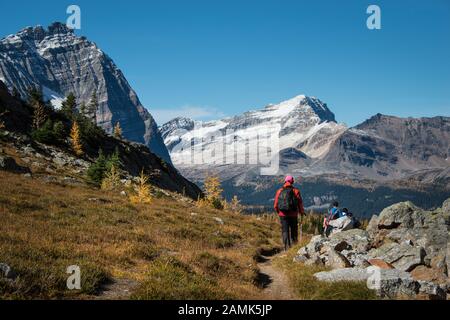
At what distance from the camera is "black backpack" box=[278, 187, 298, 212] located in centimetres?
1857

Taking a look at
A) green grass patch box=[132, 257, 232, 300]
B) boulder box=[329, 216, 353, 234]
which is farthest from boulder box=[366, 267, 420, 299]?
boulder box=[329, 216, 353, 234]

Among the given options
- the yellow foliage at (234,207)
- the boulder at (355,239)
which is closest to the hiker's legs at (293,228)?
the boulder at (355,239)

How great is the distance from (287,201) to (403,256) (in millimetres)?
5563

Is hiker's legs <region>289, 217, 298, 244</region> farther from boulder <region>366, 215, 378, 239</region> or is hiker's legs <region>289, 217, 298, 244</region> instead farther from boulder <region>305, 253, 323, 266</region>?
boulder <region>366, 215, 378, 239</region>

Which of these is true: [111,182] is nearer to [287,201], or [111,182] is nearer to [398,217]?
[287,201]

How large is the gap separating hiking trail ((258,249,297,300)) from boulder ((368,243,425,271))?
16.4 ft

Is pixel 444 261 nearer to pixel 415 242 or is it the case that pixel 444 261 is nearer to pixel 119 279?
pixel 415 242

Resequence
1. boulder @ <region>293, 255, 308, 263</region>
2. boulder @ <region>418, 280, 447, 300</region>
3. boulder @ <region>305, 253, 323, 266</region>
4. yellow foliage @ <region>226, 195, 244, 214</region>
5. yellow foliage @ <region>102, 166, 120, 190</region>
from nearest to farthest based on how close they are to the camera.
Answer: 1. boulder @ <region>418, 280, 447, 300</region>
2. boulder @ <region>305, 253, 323, 266</region>
3. boulder @ <region>293, 255, 308, 263</region>
4. yellow foliage @ <region>102, 166, 120, 190</region>
5. yellow foliage @ <region>226, 195, 244, 214</region>

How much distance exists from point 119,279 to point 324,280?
6.44m

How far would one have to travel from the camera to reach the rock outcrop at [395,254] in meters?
11.2

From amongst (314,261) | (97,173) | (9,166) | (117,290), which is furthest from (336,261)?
(97,173)

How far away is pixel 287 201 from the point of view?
1859 centimetres

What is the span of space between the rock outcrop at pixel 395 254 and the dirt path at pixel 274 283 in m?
1.26
